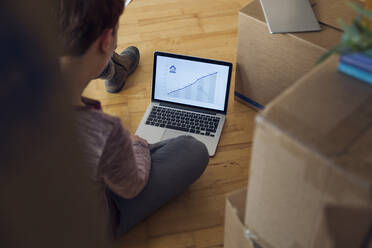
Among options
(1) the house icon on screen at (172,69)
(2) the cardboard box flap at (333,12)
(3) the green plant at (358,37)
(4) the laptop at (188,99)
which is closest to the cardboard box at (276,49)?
(2) the cardboard box flap at (333,12)

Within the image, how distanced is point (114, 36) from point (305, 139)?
1.88ft

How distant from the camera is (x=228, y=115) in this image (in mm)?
1381

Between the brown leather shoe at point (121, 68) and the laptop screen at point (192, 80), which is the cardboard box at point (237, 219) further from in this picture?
the brown leather shoe at point (121, 68)

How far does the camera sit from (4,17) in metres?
0.08

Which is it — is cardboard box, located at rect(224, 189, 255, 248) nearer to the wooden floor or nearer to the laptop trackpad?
the wooden floor

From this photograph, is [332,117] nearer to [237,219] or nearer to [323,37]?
[237,219]

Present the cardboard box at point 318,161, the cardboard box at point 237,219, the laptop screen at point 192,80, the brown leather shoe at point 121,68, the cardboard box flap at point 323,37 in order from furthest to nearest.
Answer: the brown leather shoe at point 121,68 → the laptop screen at point 192,80 → the cardboard box flap at point 323,37 → the cardboard box at point 237,219 → the cardboard box at point 318,161

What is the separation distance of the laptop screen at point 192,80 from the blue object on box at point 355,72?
2.33ft

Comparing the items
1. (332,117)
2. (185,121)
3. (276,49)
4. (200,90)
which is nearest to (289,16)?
(276,49)

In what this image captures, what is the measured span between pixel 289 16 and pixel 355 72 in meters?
0.66

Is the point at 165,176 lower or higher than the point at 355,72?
lower

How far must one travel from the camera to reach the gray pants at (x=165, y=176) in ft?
3.40

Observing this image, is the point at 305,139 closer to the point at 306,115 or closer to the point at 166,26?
the point at 306,115

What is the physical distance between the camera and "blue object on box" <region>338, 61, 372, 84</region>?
499 millimetres
